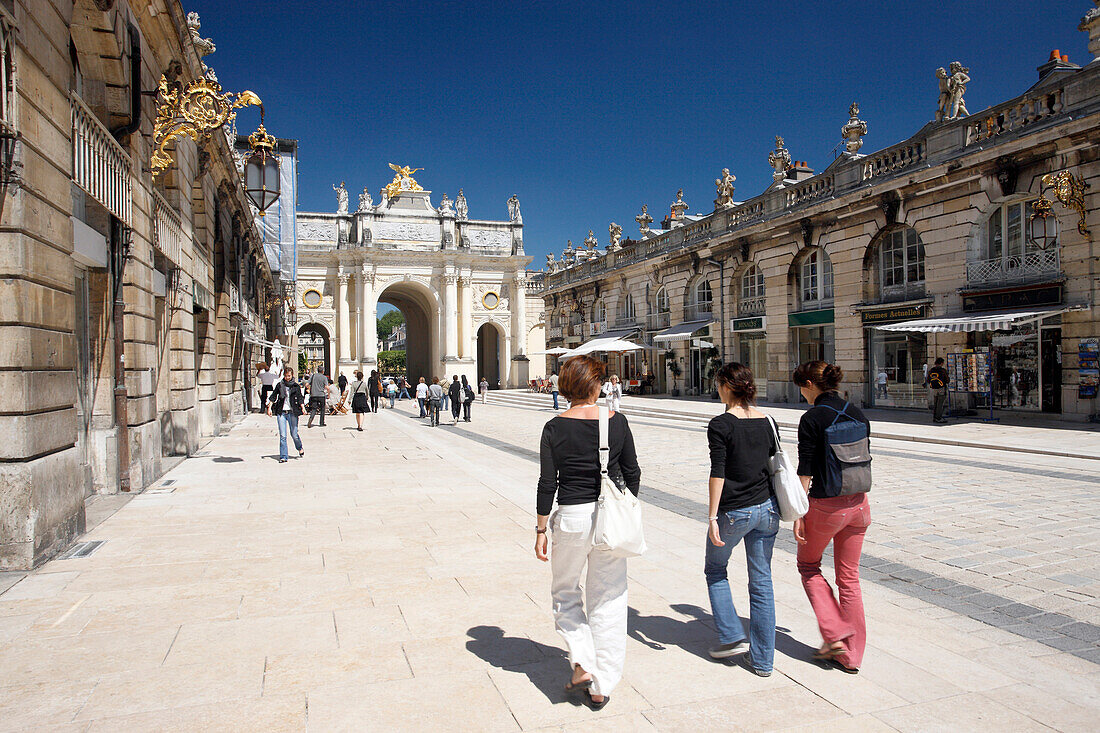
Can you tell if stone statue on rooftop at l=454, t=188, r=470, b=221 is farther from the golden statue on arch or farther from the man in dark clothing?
the man in dark clothing

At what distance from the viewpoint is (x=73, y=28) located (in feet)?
26.4

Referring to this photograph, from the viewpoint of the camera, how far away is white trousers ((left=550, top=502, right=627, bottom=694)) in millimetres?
3197

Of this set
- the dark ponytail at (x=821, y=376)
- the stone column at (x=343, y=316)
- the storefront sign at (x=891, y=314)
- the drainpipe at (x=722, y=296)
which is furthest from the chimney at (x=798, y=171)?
the stone column at (x=343, y=316)

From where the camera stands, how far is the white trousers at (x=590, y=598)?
3197 mm

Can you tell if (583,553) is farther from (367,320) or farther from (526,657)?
(367,320)

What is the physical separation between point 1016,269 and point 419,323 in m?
49.1

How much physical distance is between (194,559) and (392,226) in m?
50.1

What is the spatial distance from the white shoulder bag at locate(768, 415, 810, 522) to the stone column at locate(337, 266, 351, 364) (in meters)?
51.0

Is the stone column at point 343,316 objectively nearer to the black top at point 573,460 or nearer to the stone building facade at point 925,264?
the stone building facade at point 925,264

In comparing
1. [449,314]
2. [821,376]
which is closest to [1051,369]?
[821,376]

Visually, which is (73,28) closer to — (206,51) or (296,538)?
(296,538)

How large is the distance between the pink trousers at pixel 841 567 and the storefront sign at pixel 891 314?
17358 millimetres

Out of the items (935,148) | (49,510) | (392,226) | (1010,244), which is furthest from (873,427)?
(392,226)

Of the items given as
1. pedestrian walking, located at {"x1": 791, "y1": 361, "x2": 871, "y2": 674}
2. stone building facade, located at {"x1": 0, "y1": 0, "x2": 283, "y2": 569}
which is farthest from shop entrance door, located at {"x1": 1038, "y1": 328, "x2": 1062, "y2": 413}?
stone building facade, located at {"x1": 0, "y1": 0, "x2": 283, "y2": 569}
